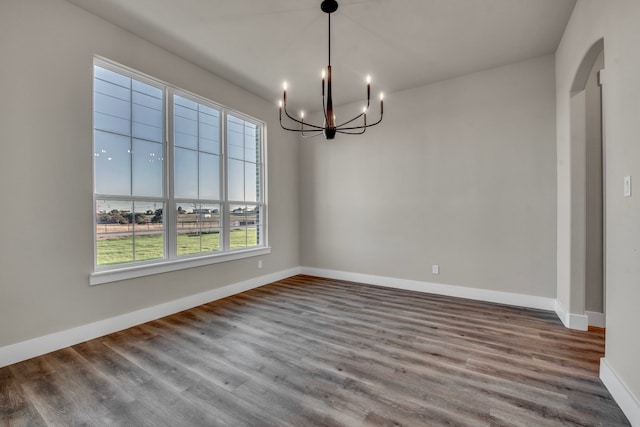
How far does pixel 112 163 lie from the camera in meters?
2.89

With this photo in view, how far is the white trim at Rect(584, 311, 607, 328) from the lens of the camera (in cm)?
280

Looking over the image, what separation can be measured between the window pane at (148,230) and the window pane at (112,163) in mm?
252

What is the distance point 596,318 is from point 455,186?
1.99 m

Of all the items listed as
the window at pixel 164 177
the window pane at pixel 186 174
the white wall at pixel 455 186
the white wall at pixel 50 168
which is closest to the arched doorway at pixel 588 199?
the white wall at pixel 455 186

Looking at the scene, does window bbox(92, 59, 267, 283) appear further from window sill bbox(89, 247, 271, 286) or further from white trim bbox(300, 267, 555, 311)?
white trim bbox(300, 267, 555, 311)

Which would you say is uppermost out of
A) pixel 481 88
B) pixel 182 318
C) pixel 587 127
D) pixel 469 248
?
pixel 481 88

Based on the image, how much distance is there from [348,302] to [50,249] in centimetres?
308

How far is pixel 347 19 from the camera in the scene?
8.82 ft

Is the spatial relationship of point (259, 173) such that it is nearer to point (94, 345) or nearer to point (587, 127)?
point (94, 345)

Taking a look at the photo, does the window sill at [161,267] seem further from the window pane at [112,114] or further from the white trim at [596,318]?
the white trim at [596,318]

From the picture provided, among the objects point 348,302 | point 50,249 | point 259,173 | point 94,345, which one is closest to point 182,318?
point 94,345

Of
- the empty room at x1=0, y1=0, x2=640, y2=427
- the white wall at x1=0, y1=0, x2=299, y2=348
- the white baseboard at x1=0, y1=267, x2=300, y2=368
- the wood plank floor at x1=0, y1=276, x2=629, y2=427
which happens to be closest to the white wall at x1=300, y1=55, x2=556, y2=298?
the empty room at x1=0, y1=0, x2=640, y2=427

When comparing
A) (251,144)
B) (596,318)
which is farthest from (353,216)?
(596,318)

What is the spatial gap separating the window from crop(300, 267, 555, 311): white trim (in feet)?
5.00
